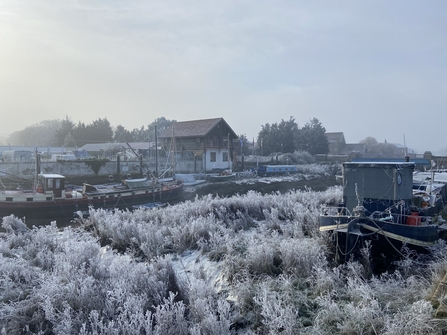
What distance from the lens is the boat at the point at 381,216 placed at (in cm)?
723

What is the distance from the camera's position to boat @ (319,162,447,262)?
723cm

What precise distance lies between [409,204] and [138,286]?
716 centimetres

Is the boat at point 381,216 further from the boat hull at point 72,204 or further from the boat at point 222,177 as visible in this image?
the boat at point 222,177

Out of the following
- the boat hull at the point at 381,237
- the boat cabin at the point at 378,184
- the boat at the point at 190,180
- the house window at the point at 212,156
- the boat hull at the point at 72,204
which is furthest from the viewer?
the house window at the point at 212,156

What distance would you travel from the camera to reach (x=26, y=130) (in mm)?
99688

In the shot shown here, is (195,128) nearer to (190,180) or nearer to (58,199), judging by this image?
(190,180)

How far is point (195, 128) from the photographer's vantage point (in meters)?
43.9

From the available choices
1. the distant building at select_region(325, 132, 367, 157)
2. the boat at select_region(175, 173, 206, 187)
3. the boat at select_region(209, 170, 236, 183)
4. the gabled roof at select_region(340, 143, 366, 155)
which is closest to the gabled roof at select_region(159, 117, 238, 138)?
the boat at select_region(209, 170, 236, 183)

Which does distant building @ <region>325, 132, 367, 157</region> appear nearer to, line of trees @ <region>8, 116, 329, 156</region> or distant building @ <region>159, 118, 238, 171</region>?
line of trees @ <region>8, 116, 329, 156</region>

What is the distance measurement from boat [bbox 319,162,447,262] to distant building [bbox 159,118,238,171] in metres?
32.8

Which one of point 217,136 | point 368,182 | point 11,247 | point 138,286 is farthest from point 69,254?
point 217,136

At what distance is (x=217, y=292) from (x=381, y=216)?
4899 mm

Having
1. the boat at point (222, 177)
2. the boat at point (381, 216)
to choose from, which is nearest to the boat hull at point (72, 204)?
the boat at point (222, 177)

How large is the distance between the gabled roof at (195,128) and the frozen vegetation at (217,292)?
3400 centimetres
